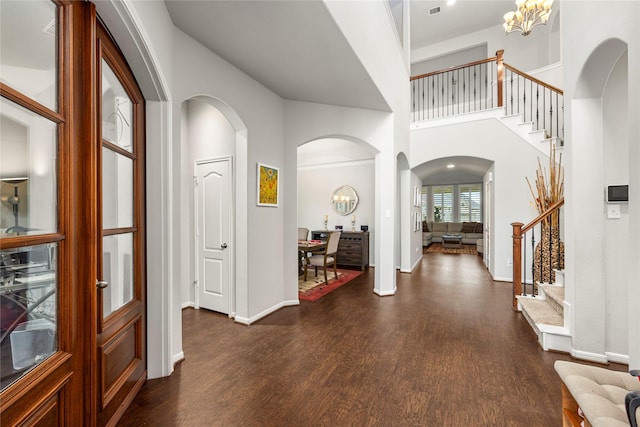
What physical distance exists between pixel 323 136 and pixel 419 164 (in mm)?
3184

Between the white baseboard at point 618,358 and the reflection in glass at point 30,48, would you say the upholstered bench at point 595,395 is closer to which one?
the white baseboard at point 618,358

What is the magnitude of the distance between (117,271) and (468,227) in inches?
476

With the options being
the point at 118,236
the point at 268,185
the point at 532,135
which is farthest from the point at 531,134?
the point at 118,236

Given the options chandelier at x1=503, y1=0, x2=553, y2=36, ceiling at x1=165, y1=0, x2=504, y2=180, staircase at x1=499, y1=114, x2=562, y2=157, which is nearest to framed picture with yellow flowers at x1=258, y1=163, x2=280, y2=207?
ceiling at x1=165, y1=0, x2=504, y2=180

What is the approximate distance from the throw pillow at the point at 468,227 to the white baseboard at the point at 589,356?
963 centimetres

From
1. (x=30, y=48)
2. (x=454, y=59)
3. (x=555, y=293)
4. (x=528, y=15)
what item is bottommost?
(x=555, y=293)

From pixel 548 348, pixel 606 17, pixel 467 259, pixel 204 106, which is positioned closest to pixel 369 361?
pixel 548 348

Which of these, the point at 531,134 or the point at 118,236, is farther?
the point at 531,134

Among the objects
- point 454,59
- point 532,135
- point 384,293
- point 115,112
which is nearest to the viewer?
point 115,112

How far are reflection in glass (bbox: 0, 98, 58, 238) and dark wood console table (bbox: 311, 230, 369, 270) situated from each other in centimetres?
548

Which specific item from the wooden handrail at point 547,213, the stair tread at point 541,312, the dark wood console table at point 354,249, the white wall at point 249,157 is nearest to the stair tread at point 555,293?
the stair tread at point 541,312

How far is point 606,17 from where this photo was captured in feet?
5.88

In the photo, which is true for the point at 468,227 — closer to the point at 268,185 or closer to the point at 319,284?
the point at 319,284

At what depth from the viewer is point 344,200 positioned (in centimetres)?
681
